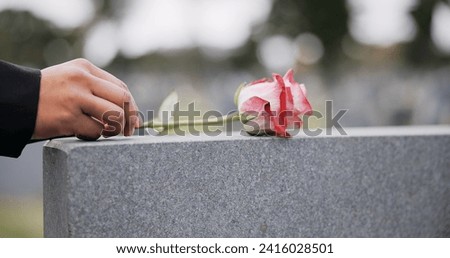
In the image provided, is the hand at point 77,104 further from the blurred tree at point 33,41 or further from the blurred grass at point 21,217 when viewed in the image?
the blurred tree at point 33,41

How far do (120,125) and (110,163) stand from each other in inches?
4.5

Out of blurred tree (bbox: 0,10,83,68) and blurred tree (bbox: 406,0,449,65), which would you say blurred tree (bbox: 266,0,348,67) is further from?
blurred tree (bbox: 0,10,83,68)

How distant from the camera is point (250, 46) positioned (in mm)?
17938

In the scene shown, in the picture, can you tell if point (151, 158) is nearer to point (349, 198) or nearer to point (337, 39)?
point (349, 198)

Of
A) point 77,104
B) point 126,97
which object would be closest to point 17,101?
point 77,104

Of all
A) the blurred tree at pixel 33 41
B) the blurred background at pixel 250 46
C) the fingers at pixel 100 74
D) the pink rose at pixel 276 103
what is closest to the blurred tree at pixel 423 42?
the blurred background at pixel 250 46

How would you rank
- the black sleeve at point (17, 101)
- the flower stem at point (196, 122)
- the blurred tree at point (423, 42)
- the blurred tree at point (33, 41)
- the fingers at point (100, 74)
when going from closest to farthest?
1. the black sleeve at point (17, 101)
2. the fingers at point (100, 74)
3. the flower stem at point (196, 122)
4. the blurred tree at point (33, 41)
5. the blurred tree at point (423, 42)

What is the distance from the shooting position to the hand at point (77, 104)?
4.02ft

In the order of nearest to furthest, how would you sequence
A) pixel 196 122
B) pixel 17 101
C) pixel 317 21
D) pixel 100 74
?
pixel 17 101 < pixel 100 74 < pixel 196 122 < pixel 317 21

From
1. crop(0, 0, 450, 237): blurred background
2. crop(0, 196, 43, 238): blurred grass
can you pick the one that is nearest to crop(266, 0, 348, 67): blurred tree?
crop(0, 0, 450, 237): blurred background

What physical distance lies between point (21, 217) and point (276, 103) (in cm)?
430

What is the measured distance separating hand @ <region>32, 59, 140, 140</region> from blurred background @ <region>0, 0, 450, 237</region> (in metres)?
8.74

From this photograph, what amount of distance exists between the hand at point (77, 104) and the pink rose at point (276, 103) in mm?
326
